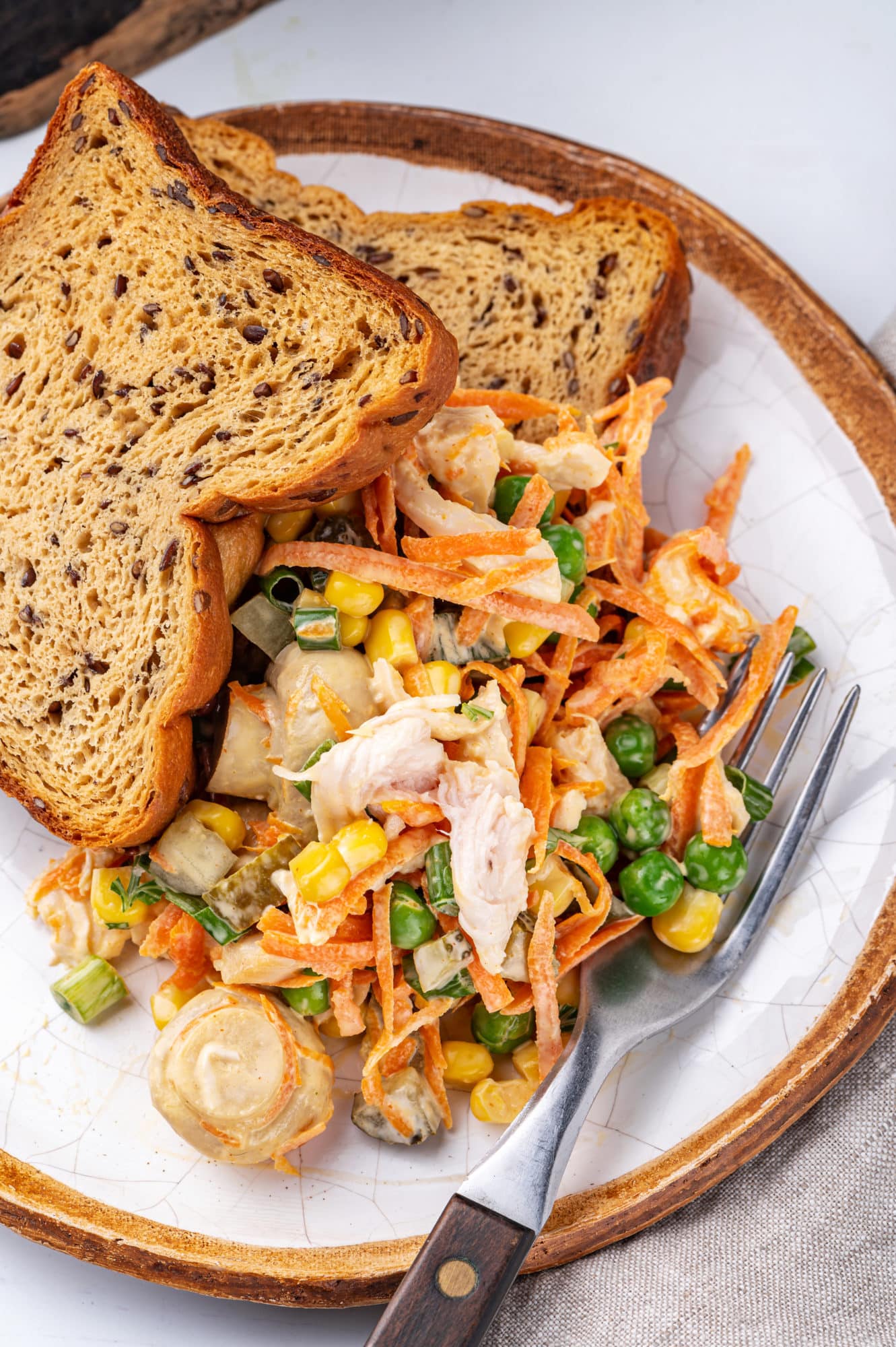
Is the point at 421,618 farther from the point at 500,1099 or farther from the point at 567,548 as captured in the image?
the point at 500,1099

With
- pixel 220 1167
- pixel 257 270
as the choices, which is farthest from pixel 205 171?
pixel 220 1167

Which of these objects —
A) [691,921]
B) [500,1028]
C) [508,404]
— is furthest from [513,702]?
[508,404]

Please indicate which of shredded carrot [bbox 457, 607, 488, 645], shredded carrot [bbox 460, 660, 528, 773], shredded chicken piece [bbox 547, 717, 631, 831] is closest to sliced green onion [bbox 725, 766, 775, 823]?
shredded chicken piece [bbox 547, 717, 631, 831]

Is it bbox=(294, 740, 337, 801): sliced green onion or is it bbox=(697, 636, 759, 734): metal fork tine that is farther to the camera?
bbox=(697, 636, 759, 734): metal fork tine

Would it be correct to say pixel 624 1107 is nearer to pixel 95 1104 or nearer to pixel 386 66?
pixel 95 1104

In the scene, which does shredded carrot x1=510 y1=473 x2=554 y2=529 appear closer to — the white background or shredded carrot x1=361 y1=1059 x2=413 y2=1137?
shredded carrot x1=361 y1=1059 x2=413 y2=1137
